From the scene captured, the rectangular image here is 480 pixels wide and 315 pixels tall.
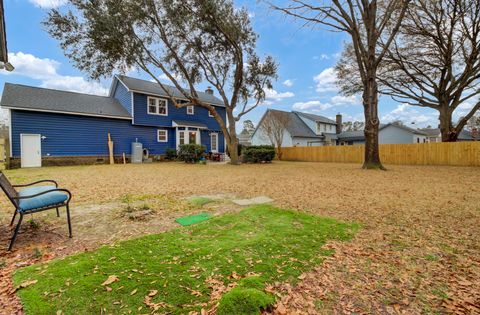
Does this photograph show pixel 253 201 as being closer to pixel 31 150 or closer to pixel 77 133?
pixel 31 150

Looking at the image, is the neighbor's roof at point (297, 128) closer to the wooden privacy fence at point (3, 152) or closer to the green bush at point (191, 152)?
the green bush at point (191, 152)

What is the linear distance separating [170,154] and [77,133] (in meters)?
6.59

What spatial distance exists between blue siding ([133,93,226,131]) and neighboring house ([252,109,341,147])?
8.33 meters

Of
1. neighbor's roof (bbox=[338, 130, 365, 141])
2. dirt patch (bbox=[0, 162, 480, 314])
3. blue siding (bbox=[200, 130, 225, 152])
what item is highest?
neighbor's roof (bbox=[338, 130, 365, 141])

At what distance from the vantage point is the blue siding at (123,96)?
18625 millimetres

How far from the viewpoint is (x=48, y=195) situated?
3291 mm

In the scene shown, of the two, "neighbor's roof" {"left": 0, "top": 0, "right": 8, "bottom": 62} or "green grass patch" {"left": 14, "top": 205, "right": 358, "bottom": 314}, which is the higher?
"neighbor's roof" {"left": 0, "top": 0, "right": 8, "bottom": 62}

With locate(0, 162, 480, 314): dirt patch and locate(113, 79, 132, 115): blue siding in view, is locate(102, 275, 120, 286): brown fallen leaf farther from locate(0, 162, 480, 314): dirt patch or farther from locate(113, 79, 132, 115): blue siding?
locate(113, 79, 132, 115): blue siding

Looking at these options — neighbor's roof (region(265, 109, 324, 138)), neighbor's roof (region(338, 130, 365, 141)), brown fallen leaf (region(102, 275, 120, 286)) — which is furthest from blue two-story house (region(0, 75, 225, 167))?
neighbor's roof (region(338, 130, 365, 141))

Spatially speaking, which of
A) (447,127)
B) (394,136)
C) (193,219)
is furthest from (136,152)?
(394,136)

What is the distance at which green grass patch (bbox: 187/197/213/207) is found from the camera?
211 inches

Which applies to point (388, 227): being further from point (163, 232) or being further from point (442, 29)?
point (442, 29)

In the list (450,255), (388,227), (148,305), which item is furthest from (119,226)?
(450,255)

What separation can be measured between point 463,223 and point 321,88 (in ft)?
72.2
